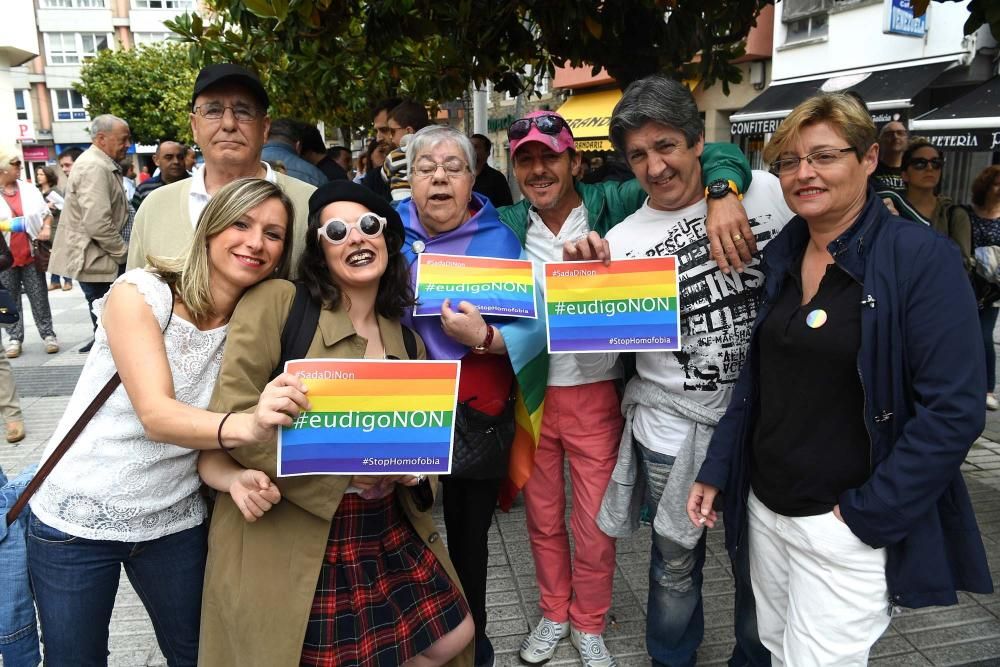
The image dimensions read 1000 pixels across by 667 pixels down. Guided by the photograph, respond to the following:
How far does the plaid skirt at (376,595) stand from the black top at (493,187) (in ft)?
11.0

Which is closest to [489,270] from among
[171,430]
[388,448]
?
[388,448]

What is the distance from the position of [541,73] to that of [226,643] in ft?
17.1

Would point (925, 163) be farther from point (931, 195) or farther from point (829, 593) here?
point (829, 593)

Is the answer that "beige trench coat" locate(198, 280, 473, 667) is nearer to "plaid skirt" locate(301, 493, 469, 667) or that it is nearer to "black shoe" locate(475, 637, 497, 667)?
"plaid skirt" locate(301, 493, 469, 667)

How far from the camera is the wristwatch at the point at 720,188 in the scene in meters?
2.51

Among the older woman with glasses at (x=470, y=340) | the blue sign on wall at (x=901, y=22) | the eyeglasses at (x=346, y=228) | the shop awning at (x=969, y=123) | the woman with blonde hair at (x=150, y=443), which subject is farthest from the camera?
the blue sign on wall at (x=901, y=22)

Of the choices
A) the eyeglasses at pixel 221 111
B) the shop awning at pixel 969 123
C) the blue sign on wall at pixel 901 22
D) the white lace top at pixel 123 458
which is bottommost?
the white lace top at pixel 123 458

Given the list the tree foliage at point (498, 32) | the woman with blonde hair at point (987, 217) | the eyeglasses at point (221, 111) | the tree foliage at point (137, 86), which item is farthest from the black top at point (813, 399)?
the tree foliage at point (137, 86)

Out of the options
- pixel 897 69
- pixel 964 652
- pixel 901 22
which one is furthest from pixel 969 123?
pixel 964 652

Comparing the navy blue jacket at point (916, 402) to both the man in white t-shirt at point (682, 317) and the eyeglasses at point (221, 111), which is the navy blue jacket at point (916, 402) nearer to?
the man in white t-shirt at point (682, 317)

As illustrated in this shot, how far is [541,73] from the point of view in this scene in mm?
6129

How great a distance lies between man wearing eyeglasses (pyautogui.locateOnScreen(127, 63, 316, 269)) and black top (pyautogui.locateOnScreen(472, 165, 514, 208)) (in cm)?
242

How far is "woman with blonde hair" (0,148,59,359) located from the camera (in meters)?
8.14

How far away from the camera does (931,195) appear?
5.92 m
